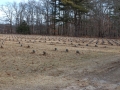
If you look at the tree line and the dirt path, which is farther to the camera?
the tree line

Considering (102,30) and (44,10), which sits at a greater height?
(44,10)

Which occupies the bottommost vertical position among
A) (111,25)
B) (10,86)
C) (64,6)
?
(10,86)

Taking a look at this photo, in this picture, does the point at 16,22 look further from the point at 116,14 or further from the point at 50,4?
the point at 116,14

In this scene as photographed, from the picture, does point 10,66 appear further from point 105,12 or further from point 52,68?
point 105,12

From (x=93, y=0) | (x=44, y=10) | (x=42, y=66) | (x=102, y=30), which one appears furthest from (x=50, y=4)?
(x=42, y=66)

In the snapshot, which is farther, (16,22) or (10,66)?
(16,22)

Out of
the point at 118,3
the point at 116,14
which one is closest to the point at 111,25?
the point at 116,14

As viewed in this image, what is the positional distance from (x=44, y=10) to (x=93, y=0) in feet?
40.6

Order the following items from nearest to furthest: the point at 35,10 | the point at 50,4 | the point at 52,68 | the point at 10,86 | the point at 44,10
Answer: the point at 10,86
the point at 52,68
the point at 50,4
the point at 44,10
the point at 35,10

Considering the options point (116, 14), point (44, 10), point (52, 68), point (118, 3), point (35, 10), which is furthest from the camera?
point (35, 10)

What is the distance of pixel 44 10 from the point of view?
1738 inches

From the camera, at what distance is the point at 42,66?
19.4ft

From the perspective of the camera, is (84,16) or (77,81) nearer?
(77,81)

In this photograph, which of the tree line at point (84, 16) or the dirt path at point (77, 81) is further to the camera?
the tree line at point (84, 16)
